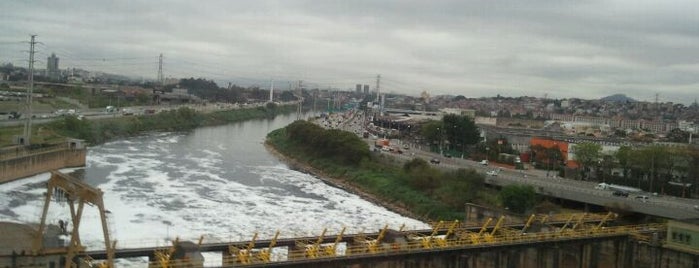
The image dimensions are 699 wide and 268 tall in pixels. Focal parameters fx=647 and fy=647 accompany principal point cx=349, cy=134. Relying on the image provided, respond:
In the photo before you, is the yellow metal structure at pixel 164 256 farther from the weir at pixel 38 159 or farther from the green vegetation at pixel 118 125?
the green vegetation at pixel 118 125

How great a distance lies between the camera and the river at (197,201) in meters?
16.4

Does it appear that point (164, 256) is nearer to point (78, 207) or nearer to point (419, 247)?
point (78, 207)

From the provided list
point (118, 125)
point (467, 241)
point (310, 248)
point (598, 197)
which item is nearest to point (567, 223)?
point (467, 241)

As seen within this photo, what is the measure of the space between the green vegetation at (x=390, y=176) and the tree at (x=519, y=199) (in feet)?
5.06

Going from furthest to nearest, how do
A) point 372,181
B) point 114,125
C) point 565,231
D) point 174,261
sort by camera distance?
point 114,125 < point 372,181 < point 565,231 < point 174,261

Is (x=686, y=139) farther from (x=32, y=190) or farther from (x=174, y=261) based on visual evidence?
(x=174, y=261)

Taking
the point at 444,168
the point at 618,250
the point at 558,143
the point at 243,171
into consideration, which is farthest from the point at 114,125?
the point at 618,250

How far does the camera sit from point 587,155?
87.9 feet

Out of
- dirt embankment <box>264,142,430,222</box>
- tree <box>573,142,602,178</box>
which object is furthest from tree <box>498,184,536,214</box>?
tree <box>573,142,602,178</box>

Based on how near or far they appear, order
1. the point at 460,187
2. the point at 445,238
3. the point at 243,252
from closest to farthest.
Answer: the point at 243,252, the point at 445,238, the point at 460,187

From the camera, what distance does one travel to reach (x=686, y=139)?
44.8m

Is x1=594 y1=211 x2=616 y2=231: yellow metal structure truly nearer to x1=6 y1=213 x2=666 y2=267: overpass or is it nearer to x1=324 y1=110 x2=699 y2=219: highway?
x1=6 y1=213 x2=666 y2=267: overpass

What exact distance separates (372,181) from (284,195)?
412 centimetres

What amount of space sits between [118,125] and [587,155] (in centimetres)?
2811
